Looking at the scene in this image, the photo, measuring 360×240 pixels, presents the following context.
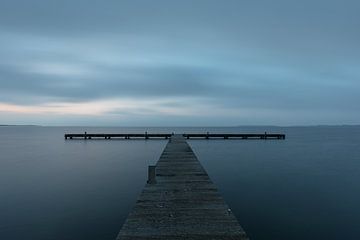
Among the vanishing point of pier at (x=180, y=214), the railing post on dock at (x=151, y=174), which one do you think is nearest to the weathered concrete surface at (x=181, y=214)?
the vanishing point of pier at (x=180, y=214)

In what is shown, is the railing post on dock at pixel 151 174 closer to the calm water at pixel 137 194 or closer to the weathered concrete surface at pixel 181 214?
the weathered concrete surface at pixel 181 214

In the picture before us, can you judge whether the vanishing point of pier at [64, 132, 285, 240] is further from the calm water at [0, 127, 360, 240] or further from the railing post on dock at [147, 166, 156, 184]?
the calm water at [0, 127, 360, 240]

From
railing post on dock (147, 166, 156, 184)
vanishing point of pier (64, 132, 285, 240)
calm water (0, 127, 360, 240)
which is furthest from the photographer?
railing post on dock (147, 166, 156, 184)

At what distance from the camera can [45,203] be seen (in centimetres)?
1972

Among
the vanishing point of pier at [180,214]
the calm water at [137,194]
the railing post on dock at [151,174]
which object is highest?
the railing post on dock at [151,174]

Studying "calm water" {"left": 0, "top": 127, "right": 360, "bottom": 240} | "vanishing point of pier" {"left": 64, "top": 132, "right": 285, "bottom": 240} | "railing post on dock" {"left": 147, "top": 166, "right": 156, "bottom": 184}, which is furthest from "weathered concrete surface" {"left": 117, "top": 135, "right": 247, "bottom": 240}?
"calm water" {"left": 0, "top": 127, "right": 360, "bottom": 240}

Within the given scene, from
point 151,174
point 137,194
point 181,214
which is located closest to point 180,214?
point 181,214

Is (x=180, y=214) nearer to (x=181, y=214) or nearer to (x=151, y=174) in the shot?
(x=181, y=214)

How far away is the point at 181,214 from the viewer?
10.7 m

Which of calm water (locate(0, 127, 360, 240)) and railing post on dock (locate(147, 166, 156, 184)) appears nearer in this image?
calm water (locate(0, 127, 360, 240))

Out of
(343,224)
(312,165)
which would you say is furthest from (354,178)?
(343,224)

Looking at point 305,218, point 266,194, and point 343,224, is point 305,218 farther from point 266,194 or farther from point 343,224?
point 266,194

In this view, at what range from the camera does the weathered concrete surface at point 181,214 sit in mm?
9109

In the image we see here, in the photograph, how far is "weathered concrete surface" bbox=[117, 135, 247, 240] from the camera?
9109 millimetres
